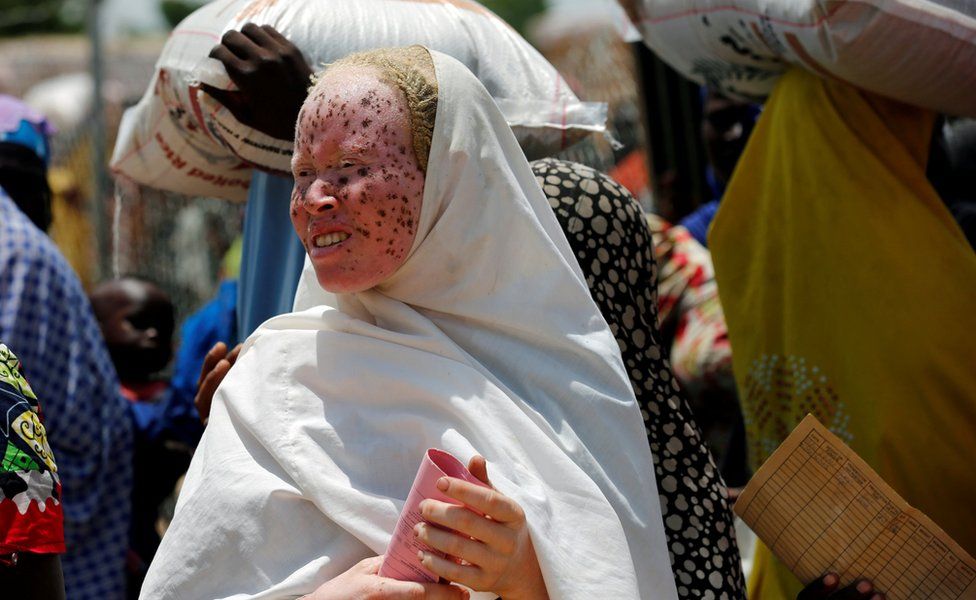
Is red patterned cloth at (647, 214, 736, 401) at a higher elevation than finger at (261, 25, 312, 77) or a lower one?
lower

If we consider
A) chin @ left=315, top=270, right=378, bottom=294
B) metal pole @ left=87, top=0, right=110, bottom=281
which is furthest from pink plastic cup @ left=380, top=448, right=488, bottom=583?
metal pole @ left=87, top=0, right=110, bottom=281

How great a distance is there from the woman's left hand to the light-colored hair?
0.57 m

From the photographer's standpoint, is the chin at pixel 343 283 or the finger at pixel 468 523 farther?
the chin at pixel 343 283

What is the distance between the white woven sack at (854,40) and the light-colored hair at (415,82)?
3.79ft

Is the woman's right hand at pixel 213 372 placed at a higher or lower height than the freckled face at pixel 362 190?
lower

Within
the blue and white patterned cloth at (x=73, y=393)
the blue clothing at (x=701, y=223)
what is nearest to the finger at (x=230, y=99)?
the blue and white patterned cloth at (x=73, y=393)

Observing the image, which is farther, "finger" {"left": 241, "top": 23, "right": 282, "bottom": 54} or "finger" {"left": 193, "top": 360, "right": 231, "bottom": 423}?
"finger" {"left": 241, "top": 23, "right": 282, "bottom": 54}

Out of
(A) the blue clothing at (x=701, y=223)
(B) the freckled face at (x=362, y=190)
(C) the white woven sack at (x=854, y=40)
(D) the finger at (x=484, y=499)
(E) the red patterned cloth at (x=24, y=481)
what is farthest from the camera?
(A) the blue clothing at (x=701, y=223)

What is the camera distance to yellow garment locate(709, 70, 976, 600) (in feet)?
9.43

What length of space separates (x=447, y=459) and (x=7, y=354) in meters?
0.77

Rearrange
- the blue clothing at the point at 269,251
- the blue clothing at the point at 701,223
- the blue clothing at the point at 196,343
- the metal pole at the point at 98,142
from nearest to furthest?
the blue clothing at the point at 269,251 → the blue clothing at the point at 196,343 → the blue clothing at the point at 701,223 → the metal pole at the point at 98,142

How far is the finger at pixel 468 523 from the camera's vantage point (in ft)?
5.79

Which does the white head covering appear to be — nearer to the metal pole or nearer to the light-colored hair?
the light-colored hair

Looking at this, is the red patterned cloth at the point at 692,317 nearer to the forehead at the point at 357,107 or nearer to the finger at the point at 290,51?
the finger at the point at 290,51
